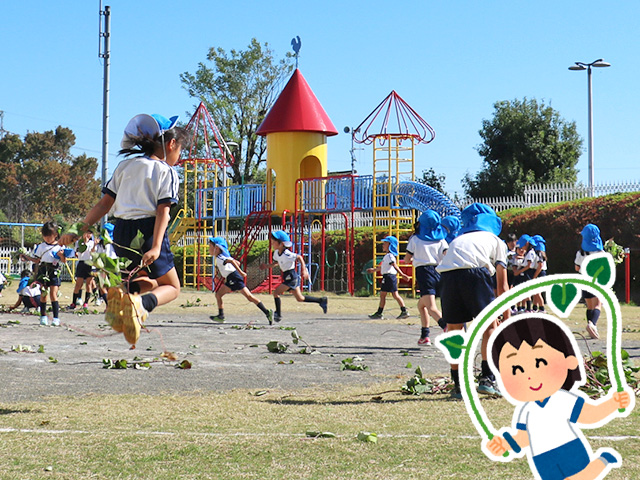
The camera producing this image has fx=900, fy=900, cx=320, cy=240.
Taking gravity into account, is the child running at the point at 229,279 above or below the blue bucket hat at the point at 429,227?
below

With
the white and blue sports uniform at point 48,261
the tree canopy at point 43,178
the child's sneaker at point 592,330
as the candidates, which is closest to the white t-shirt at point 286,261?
the white and blue sports uniform at point 48,261

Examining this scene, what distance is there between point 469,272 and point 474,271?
40mm

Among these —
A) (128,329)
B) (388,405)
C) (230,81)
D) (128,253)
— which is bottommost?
(388,405)

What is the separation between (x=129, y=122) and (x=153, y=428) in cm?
239

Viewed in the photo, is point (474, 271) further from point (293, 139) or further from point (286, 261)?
point (293, 139)

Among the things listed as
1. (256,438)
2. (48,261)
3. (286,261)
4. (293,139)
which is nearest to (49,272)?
(48,261)

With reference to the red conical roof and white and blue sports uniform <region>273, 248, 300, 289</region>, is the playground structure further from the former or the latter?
white and blue sports uniform <region>273, 248, 300, 289</region>

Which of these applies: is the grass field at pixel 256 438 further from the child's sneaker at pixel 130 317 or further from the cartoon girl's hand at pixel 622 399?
the cartoon girl's hand at pixel 622 399

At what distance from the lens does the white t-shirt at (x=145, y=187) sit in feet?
21.6

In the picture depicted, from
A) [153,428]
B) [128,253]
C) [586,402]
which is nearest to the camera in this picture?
[586,402]

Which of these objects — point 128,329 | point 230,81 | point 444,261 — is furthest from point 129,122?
point 230,81

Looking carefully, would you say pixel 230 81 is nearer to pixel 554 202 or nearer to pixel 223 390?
pixel 554 202

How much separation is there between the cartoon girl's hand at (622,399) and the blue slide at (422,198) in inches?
901

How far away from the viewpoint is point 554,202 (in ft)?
99.6
